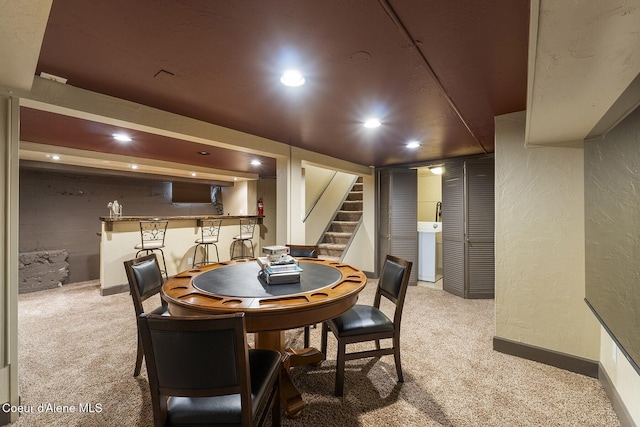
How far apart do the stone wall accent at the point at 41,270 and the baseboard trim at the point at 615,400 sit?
259 inches

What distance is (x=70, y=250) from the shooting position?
4.97 metres

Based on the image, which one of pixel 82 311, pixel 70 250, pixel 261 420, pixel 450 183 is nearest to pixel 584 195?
pixel 450 183

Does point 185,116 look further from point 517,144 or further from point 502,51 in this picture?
point 517,144

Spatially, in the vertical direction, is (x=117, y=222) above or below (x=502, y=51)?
below

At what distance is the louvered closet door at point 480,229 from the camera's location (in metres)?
3.85

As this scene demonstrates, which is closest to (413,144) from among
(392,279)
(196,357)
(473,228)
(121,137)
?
(473,228)

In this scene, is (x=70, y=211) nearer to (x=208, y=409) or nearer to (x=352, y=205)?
(x=352, y=205)

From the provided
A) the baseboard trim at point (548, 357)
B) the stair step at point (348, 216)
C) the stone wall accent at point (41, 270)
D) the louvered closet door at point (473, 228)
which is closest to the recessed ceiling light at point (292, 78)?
the baseboard trim at point (548, 357)

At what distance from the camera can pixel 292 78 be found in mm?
1774

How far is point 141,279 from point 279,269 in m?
1.05

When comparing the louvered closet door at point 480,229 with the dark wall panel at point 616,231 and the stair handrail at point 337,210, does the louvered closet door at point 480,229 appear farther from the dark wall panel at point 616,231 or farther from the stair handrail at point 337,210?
the stair handrail at point 337,210

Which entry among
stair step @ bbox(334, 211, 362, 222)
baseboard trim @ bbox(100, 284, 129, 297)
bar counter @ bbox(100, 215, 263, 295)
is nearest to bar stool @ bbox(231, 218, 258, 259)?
bar counter @ bbox(100, 215, 263, 295)

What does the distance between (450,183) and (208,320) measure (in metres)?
4.08

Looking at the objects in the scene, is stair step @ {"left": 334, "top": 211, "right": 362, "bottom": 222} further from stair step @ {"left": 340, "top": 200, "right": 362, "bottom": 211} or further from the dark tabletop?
the dark tabletop
